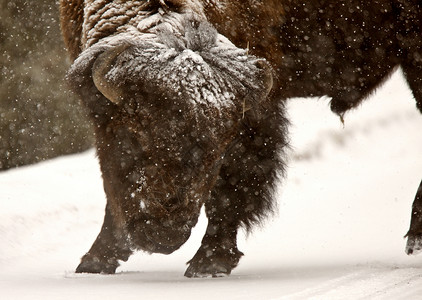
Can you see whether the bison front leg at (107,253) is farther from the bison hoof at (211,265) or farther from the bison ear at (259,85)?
the bison ear at (259,85)

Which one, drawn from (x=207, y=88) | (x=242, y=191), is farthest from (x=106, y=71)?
(x=242, y=191)

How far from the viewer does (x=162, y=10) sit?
4.14 metres

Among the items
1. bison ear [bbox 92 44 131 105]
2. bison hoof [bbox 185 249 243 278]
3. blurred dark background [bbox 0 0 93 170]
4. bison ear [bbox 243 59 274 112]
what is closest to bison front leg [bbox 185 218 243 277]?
bison hoof [bbox 185 249 243 278]

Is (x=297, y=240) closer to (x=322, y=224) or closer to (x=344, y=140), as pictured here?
(x=322, y=224)

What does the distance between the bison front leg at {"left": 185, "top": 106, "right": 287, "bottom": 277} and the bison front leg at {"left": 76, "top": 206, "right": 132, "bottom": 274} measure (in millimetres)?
691

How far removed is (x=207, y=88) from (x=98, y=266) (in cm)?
209

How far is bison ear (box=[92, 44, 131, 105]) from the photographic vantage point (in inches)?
152

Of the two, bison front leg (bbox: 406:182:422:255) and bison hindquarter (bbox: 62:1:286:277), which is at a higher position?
bison hindquarter (bbox: 62:1:286:277)

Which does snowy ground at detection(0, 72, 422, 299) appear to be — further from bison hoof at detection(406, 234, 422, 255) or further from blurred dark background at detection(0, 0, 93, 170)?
blurred dark background at detection(0, 0, 93, 170)

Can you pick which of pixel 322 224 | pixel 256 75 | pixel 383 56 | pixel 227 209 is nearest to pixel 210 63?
pixel 256 75

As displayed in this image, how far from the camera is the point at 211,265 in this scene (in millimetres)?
4773

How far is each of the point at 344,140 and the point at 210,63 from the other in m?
9.17

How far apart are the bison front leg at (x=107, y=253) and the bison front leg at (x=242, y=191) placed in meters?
0.69

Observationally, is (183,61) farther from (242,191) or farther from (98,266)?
(98,266)
